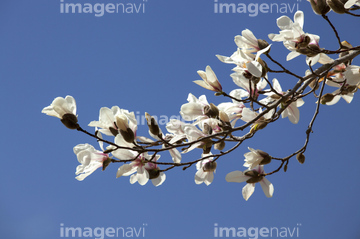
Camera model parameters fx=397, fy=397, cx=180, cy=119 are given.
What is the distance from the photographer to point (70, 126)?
2.34 feet

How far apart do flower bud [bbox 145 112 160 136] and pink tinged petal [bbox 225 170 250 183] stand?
20cm

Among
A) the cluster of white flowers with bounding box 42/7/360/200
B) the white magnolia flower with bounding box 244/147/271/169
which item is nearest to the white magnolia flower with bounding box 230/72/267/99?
the cluster of white flowers with bounding box 42/7/360/200

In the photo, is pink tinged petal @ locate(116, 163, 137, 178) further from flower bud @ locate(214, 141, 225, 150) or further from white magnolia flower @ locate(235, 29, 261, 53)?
white magnolia flower @ locate(235, 29, 261, 53)

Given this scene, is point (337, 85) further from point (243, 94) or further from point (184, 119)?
point (184, 119)

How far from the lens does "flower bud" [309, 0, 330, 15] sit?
0.73m

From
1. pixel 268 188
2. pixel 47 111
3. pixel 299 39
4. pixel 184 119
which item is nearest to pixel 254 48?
pixel 299 39

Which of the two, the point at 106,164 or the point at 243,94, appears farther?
the point at 243,94

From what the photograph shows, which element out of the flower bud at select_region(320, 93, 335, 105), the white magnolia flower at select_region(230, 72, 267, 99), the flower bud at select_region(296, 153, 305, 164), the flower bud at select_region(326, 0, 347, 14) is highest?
the flower bud at select_region(326, 0, 347, 14)

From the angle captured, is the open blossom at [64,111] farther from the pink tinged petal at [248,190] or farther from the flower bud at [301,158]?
the flower bud at [301,158]

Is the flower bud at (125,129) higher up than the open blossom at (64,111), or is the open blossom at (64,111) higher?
the open blossom at (64,111)

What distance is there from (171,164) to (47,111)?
0.85ft

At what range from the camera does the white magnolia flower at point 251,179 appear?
846 millimetres

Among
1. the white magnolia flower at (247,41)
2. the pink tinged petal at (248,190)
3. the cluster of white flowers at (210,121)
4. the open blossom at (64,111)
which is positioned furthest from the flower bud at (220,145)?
the open blossom at (64,111)

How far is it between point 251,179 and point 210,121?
173mm
